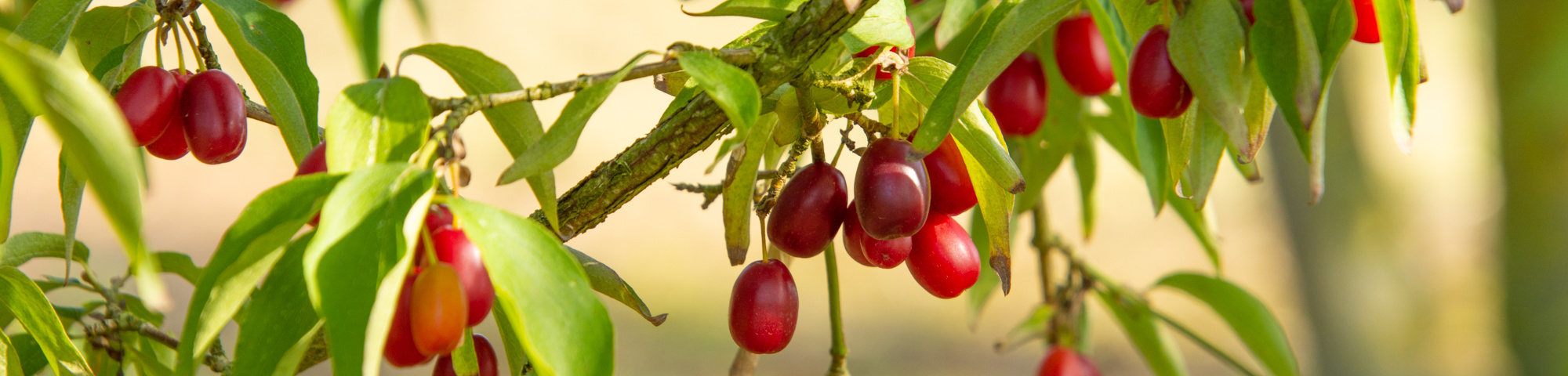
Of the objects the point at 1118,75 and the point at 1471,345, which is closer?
the point at 1118,75

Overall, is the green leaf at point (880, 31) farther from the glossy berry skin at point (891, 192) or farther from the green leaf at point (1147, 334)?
the green leaf at point (1147, 334)

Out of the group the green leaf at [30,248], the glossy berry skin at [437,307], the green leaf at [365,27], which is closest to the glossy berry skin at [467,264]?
the glossy berry skin at [437,307]

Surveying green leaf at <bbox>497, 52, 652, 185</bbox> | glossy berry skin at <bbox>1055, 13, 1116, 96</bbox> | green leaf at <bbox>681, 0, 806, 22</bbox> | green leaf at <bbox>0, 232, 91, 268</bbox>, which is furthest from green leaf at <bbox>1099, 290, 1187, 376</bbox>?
green leaf at <bbox>0, 232, 91, 268</bbox>

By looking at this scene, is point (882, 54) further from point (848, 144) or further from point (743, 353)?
point (743, 353)

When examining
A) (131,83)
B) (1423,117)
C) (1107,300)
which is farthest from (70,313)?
(1423,117)

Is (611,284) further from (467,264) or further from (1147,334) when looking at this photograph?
(1147,334)

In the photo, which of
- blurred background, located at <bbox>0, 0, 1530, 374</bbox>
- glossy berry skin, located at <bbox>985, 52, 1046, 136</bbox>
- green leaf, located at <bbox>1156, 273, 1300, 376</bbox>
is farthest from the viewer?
blurred background, located at <bbox>0, 0, 1530, 374</bbox>

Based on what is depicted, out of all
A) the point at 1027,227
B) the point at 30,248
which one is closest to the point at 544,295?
the point at 30,248

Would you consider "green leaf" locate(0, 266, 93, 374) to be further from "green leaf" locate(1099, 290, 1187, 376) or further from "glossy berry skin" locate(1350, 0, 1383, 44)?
"green leaf" locate(1099, 290, 1187, 376)
